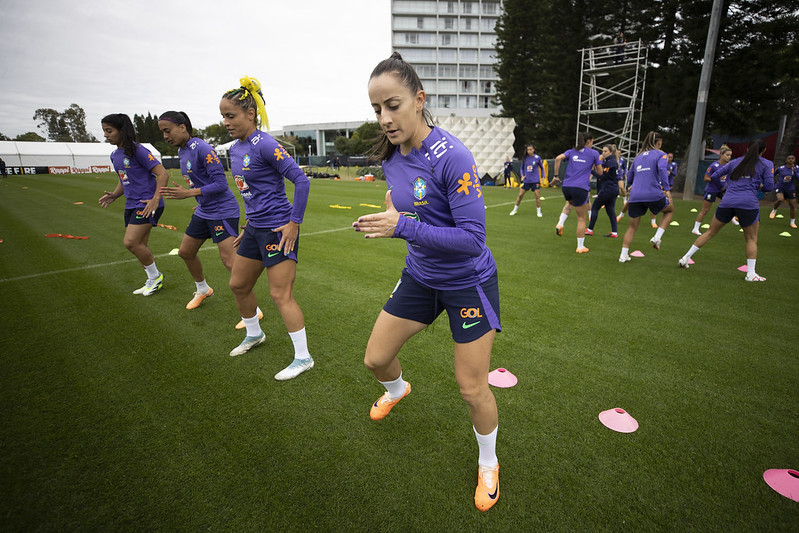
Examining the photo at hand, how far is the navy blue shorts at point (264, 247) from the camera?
11.1ft

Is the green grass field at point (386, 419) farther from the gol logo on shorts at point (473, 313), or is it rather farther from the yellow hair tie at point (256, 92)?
the yellow hair tie at point (256, 92)

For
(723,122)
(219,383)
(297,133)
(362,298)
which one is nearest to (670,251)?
(362,298)

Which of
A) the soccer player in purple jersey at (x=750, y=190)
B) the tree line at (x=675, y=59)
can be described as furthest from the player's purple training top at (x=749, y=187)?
the tree line at (x=675, y=59)

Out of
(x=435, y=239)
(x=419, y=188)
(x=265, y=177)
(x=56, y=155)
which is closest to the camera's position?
(x=435, y=239)

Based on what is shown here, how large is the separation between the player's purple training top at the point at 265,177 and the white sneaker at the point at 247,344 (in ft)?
4.20

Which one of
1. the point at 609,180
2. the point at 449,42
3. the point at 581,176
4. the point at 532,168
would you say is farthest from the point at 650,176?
the point at 449,42

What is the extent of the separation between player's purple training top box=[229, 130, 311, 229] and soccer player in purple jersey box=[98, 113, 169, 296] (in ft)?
7.25

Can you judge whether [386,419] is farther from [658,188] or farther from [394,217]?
[658,188]

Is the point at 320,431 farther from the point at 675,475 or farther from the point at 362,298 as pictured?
the point at 362,298

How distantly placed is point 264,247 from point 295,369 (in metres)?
1.14

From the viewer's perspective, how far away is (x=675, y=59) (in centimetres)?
2067

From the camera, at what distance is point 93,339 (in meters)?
4.20

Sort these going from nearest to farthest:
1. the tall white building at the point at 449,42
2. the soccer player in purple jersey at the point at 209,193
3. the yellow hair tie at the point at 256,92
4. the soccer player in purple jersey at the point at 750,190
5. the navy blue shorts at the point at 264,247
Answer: the navy blue shorts at the point at 264,247
the yellow hair tie at the point at 256,92
the soccer player in purple jersey at the point at 209,193
the soccer player in purple jersey at the point at 750,190
the tall white building at the point at 449,42

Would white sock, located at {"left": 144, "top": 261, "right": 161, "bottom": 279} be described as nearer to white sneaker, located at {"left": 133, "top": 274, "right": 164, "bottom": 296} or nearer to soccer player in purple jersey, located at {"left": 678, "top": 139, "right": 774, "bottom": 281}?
white sneaker, located at {"left": 133, "top": 274, "right": 164, "bottom": 296}
